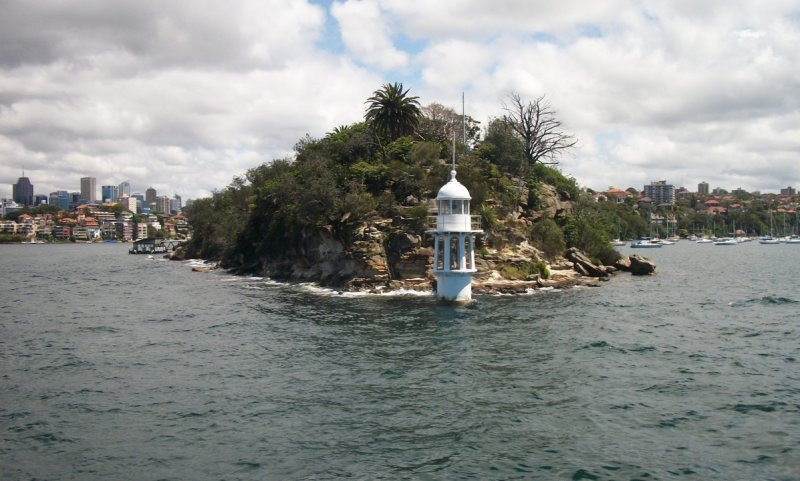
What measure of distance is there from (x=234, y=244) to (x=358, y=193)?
34681 mm

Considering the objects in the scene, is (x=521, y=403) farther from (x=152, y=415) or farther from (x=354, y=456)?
(x=152, y=415)

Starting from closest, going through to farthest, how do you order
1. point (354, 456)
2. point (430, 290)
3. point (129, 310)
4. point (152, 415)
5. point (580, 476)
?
point (580, 476) → point (354, 456) → point (152, 415) → point (129, 310) → point (430, 290)

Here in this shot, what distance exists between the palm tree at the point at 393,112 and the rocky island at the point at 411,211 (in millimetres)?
122

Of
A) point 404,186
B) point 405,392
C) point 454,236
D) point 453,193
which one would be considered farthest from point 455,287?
point 405,392

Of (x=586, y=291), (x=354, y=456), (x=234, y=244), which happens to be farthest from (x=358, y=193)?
(x=354, y=456)

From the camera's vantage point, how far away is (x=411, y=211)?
54969 millimetres

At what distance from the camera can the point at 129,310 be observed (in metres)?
45.4

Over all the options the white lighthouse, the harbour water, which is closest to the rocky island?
the white lighthouse

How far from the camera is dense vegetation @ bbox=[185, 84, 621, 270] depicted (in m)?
56.9

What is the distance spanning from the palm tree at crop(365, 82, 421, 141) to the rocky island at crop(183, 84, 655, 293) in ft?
0.40

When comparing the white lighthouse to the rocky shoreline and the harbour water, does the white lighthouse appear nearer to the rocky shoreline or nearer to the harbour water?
the harbour water

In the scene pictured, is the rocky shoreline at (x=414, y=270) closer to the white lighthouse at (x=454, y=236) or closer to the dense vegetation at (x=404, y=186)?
the dense vegetation at (x=404, y=186)

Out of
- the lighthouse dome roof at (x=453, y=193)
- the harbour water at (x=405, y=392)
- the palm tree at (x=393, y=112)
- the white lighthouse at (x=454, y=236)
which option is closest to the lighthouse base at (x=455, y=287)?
the white lighthouse at (x=454, y=236)

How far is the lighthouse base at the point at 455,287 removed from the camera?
44.1 metres
